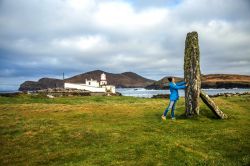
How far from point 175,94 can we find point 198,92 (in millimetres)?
2014

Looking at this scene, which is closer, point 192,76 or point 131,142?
point 131,142

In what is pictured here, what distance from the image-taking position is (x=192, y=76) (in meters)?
22.7

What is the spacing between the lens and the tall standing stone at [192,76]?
22609 millimetres

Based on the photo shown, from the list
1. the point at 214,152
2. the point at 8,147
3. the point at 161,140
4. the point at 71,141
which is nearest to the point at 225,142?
the point at 214,152

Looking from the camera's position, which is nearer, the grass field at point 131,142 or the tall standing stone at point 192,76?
the grass field at point 131,142

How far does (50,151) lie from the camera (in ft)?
49.4

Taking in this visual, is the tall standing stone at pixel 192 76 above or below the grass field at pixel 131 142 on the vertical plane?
above

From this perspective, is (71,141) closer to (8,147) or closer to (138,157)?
(8,147)

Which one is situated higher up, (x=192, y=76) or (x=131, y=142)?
(x=192, y=76)

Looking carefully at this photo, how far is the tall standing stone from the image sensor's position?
22.6 metres

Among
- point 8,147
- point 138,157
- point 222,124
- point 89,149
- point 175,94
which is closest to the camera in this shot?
point 138,157

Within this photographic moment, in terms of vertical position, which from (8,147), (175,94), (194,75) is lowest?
(8,147)

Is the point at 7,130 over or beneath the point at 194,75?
beneath

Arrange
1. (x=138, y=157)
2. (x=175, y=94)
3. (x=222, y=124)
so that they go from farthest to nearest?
(x=175, y=94)
(x=222, y=124)
(x=138, y=157)
